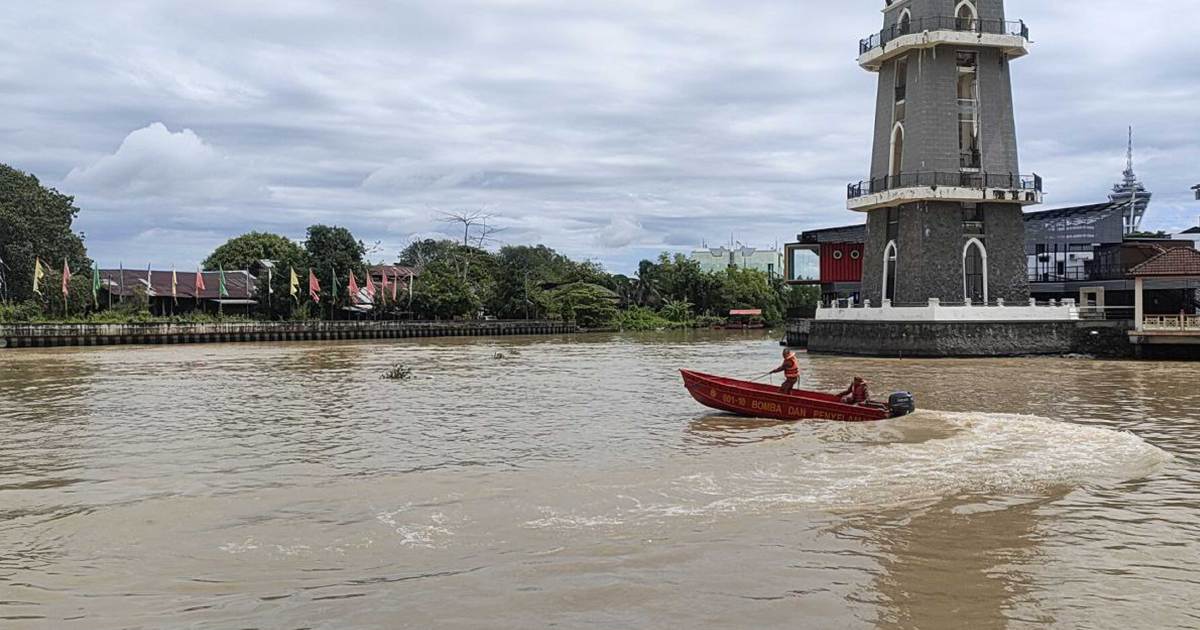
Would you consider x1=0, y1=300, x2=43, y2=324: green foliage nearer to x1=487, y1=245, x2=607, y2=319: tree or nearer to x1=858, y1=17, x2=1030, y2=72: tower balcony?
x1=487, y1=245, x2=607, y2=319: tree

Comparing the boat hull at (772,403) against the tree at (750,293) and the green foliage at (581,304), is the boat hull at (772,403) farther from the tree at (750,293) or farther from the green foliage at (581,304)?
the tree at (750,293)

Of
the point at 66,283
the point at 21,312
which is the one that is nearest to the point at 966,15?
the point at 66,283

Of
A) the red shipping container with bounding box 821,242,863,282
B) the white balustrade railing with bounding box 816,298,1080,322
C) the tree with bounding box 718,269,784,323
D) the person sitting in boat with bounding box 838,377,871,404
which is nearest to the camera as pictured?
the person sitting in boat with bounding box 838,377,871,404

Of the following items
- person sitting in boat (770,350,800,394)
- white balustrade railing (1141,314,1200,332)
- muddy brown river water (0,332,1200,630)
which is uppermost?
white balustrade railing (1141,314,1200,332)

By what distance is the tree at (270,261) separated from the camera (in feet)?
207

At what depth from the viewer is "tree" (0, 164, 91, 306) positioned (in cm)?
5934

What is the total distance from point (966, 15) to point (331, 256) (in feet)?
138

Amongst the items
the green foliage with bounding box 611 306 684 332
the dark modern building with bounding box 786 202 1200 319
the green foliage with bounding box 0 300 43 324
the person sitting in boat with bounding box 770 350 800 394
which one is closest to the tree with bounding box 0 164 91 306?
the green foliage with bounding box 0 300 43 324

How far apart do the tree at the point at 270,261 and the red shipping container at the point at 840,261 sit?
3324 centimetres

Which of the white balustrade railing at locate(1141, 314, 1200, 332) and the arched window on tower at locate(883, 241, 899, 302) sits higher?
the arched window on tower at locate(883, 241, 899, 302)

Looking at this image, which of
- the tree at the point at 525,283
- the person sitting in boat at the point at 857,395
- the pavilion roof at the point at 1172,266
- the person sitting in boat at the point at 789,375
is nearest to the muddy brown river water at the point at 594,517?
the person sitting in boat at the point at 857,395

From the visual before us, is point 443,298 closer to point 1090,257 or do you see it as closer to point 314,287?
point 314,287

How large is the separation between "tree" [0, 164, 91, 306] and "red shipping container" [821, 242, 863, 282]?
45603 millimetres

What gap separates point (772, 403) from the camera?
54.4 feet
